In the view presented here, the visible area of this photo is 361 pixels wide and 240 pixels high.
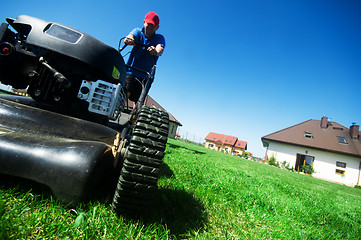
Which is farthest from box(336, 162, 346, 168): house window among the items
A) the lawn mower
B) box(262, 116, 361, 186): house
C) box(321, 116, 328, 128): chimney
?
the lawn mower

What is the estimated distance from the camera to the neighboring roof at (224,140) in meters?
56.2

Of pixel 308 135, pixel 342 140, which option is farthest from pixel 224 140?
pixel 342 140

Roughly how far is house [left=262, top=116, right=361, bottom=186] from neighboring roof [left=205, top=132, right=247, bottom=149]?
28.4 metres

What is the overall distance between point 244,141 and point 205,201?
61.3m

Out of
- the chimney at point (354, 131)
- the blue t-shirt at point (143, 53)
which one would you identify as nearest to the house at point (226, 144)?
the chimney at point (354, 131)

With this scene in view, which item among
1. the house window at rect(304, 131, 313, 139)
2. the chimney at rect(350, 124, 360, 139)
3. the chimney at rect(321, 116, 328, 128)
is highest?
the chimney at rect(321, 116, 328, 128)

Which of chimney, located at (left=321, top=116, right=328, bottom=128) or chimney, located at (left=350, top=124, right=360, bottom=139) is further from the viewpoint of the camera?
chimney, located at (left=321, top=116, right=328, bottom=128)

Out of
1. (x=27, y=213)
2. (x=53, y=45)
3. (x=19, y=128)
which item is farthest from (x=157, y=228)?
(x=53, y=45)

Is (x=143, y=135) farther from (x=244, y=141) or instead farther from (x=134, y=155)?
(x=244, y=141)

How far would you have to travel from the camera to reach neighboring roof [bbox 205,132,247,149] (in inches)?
2211

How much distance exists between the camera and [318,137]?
24.9m

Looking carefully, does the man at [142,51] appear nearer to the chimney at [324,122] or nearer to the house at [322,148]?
the house at [322,148]

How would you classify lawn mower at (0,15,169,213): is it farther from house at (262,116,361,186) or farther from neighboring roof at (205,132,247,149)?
neighboring roof at (205,132,247,149)

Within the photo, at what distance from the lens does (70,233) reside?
0.94m
